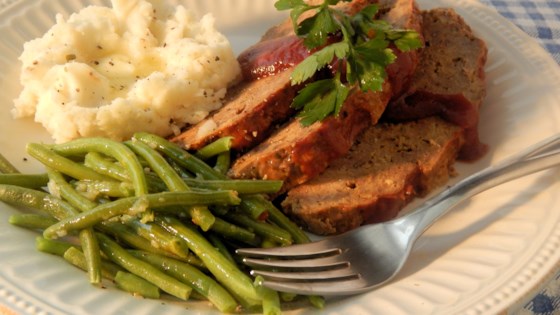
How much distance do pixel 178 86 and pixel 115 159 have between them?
0.76 meters

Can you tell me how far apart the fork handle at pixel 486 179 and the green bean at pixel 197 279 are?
43.5 inches

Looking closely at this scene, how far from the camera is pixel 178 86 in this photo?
4348 mm

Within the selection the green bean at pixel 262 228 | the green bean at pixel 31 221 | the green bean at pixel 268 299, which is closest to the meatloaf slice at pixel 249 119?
the green bean at pixel 262 228

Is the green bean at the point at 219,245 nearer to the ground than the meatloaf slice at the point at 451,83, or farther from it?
farther from it

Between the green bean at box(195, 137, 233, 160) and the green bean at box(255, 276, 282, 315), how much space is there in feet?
3.75

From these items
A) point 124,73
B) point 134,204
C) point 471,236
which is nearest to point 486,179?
point 471,236

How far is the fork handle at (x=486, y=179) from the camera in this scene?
3637 mm

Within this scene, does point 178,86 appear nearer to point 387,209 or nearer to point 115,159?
point 115,159

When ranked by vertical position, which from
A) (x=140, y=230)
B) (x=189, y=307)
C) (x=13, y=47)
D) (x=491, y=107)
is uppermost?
(x=13, y=47)

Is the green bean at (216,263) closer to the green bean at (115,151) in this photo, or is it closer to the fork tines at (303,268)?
the fork tines at (303,268)

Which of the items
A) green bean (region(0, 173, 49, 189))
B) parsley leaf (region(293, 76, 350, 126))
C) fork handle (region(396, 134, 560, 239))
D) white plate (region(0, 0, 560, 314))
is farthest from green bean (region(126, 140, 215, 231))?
fork handle (region(396, 134, 560, 239))

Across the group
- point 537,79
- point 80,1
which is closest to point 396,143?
point 537,79

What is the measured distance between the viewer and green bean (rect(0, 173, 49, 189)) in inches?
153

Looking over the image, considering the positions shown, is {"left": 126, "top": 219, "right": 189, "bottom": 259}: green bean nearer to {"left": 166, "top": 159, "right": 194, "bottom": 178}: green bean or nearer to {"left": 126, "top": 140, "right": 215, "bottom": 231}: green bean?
{"left": 126, "top": 140, "right": 215, "bottom": 231}: green bean
